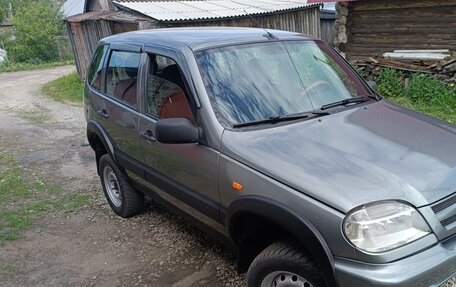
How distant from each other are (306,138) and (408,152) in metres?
0.62

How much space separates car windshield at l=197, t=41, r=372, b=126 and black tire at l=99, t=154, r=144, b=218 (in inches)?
76.5

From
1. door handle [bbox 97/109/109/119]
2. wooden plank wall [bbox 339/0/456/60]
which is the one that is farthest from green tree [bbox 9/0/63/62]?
door handle [bbox 97/109/109/119]

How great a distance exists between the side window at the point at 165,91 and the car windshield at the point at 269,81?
0.29 metres

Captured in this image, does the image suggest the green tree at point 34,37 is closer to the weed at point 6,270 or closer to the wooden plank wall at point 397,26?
the wooden plank wall at point 397,26

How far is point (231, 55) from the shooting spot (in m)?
3.19

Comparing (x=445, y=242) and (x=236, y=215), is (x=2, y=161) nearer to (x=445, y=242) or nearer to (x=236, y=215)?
(x=236, y=215)

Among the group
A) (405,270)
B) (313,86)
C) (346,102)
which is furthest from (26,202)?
(405,270)

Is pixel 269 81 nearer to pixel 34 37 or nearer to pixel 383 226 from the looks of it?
pixel 383 226

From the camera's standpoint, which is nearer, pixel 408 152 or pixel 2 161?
pixel 408 152

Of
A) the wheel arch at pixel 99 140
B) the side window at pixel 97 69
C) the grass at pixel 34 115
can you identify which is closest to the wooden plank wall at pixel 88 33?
the grass at pixel 34 115

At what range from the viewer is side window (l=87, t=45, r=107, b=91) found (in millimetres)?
4575

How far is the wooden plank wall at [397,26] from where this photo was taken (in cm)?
941

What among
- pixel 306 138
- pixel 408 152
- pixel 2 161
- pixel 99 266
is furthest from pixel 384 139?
pixel 2 161

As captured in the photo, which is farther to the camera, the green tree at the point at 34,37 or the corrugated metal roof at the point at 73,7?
the green tree at the point at 34,37
